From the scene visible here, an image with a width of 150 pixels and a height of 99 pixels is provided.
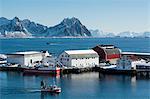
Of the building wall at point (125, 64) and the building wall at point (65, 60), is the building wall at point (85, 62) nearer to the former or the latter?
the building wall at point (65, 60)

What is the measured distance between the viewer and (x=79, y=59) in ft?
55.7

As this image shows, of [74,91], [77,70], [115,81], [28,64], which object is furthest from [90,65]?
[74,91]

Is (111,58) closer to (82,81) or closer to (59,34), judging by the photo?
(82,81)

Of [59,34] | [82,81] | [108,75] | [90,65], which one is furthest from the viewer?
[59,34]

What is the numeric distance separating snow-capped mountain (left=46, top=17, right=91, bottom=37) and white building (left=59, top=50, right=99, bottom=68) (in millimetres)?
62289

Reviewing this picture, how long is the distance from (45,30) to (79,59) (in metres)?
69.6

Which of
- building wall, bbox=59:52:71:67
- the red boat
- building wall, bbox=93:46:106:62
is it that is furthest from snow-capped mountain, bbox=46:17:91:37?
the red boat

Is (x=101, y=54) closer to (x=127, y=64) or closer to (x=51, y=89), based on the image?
(x=127, y=64)

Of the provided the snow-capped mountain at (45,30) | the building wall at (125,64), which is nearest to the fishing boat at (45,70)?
the building wall at (125,64)

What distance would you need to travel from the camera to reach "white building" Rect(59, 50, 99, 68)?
1680 cm

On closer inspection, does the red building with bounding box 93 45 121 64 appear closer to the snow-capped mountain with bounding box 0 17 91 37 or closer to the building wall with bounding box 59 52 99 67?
the building wall with bounding box 59 52 99 67

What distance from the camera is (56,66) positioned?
15898 millimetres

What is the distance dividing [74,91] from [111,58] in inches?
276

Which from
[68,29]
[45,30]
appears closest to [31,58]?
[68,29]
